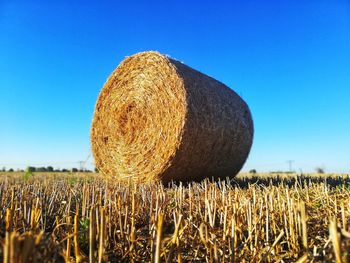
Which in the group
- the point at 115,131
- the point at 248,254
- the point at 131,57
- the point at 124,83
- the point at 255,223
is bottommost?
the point at 248,254

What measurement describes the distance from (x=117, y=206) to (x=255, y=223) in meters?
1.13

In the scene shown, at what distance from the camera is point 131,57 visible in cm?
725

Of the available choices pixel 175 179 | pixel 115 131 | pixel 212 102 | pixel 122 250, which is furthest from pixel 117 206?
pixel 115 131

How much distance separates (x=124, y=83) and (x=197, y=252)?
5380mm

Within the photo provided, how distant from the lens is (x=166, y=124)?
6.38 metres

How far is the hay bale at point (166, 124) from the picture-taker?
6.20 meters

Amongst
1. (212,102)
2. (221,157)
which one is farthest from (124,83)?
(221,157)

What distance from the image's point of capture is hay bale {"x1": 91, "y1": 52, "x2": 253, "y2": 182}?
20.4ft

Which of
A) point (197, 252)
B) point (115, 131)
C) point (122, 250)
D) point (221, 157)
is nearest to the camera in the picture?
point (197, 252)

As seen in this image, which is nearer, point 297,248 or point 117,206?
point 297,248

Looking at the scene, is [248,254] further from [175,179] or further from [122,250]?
[175,179]

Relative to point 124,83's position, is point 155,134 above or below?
below

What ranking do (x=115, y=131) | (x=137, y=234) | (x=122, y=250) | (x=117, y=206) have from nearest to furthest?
(x=122, y=250) → (x=137, y=234) → (x=117, y=206) → (x=115, y=131)

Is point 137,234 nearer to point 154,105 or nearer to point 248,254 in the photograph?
point 248,254
